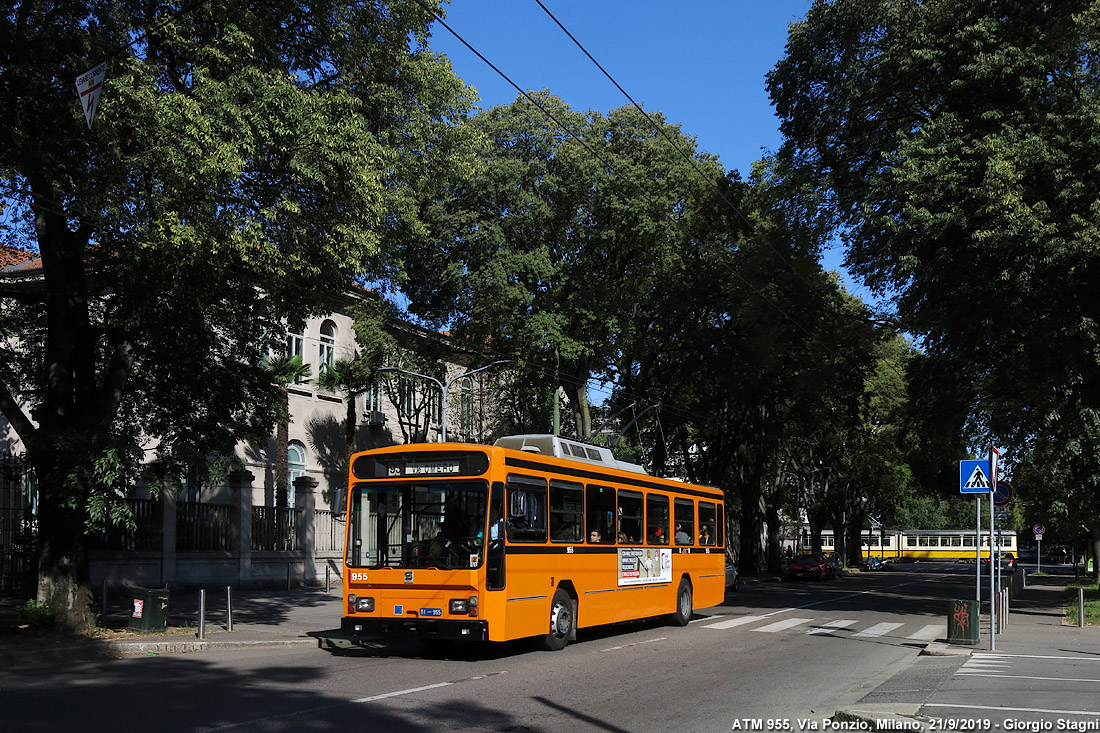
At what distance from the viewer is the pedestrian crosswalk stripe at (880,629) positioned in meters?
19.5

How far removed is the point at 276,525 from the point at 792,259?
17639 millimetres

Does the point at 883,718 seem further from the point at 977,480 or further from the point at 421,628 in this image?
the point at 977,480

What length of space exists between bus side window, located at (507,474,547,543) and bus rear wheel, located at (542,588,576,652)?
1.21m

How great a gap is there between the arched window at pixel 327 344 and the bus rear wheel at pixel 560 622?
26.6 metres

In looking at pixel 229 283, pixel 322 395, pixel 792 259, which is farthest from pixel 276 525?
pixel 792 259

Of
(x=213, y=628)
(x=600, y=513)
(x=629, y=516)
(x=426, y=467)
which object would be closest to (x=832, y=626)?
(x=629, y=516)

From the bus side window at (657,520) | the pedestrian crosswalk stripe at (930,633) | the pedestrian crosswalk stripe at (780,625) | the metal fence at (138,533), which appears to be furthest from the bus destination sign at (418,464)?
the metal fence at (138,533)

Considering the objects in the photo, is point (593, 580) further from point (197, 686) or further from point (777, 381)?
point (777, 381)

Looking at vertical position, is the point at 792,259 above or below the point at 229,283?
above

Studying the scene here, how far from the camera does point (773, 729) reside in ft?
29.3

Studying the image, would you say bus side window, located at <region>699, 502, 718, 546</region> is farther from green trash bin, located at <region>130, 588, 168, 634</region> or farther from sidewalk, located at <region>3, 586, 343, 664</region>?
green trash bin, located at <region>130, 588, 168, 634</region>

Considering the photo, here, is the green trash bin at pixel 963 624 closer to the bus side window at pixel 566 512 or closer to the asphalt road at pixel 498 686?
the asphalt road at pixel 498 686

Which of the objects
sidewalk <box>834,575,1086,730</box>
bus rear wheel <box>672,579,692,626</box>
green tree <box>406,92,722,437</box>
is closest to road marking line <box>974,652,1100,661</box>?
sidewalk <box>834,575,1086,730</box>

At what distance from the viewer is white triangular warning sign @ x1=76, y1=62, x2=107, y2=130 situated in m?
12.1
